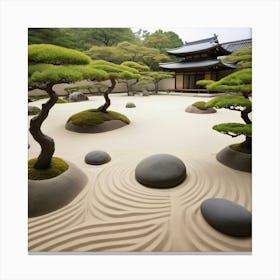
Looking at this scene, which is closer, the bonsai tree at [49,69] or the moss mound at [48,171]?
the bonsai tree at [49,69]

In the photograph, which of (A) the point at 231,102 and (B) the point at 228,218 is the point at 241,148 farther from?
(B) the point at 228,218

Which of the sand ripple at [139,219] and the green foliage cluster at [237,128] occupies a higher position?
the green foliage cluster at [237,128]

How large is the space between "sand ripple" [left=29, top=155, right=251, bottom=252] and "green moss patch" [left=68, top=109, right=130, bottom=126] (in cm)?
215

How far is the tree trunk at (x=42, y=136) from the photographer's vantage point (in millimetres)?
2135

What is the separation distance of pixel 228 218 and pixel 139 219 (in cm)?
65

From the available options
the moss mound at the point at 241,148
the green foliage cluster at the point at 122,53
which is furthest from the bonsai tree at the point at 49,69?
the green foliage cluster at the point at 122,53

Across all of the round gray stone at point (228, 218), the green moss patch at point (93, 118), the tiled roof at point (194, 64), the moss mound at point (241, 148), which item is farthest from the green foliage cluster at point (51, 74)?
the tiled roof at point (194, 64)

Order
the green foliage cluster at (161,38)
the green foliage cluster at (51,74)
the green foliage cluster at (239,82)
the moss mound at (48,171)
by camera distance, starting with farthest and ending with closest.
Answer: the green foliage cluster at (161,38)
the green foliage cluster at (239,82)
the moss mound at (48,171)
the green foliage cluster at (51,74)

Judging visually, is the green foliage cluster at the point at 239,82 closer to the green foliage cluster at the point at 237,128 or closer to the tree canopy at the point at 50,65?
the green foliage cluster at the point at 237,128

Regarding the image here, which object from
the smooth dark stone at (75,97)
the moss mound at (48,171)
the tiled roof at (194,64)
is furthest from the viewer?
the tiled roof at (194,64)

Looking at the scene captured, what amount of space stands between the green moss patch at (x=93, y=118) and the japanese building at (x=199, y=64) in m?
5.55

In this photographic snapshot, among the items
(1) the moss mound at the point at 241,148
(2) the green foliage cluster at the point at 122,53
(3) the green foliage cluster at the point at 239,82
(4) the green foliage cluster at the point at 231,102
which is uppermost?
(2) the green foliage cluster at the point at 122,53
